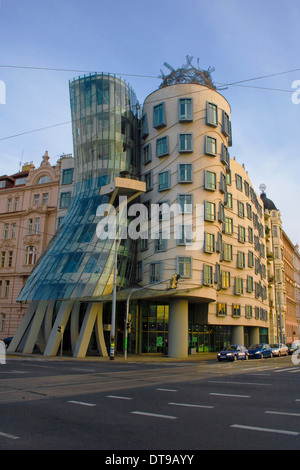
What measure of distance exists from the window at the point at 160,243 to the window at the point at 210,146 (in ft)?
32.6

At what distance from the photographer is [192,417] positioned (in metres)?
8.85

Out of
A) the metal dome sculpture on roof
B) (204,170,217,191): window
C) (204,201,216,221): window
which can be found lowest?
(204,201,216,221): window

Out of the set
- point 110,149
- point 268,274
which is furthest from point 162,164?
point 268,274

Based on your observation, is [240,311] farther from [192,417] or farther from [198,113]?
[192,417]

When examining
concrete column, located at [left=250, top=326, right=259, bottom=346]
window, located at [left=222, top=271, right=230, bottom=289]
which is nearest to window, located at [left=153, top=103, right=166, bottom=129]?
window, located at [left=222, top=271, right=230, bottom=289]

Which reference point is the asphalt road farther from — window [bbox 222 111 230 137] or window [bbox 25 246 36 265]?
window [bbox 25 246 36 265]

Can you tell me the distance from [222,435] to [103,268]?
31.1 meters

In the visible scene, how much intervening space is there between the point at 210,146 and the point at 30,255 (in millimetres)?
28541

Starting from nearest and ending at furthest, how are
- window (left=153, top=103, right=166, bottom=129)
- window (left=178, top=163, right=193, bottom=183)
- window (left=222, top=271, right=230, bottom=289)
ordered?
window (left=178, top=163, right=193, bottom=183)
window (left=153, top=103, right=166, bottom=129)
window (left=222, top=271, right=230, bottom=289)

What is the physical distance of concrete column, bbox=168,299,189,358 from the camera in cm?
3788

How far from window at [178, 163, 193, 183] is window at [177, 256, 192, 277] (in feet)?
26.5

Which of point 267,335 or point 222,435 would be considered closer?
point 222,435

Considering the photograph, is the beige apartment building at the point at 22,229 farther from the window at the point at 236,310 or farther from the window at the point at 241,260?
the window at the point at 236,310

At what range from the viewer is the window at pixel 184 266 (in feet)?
126
